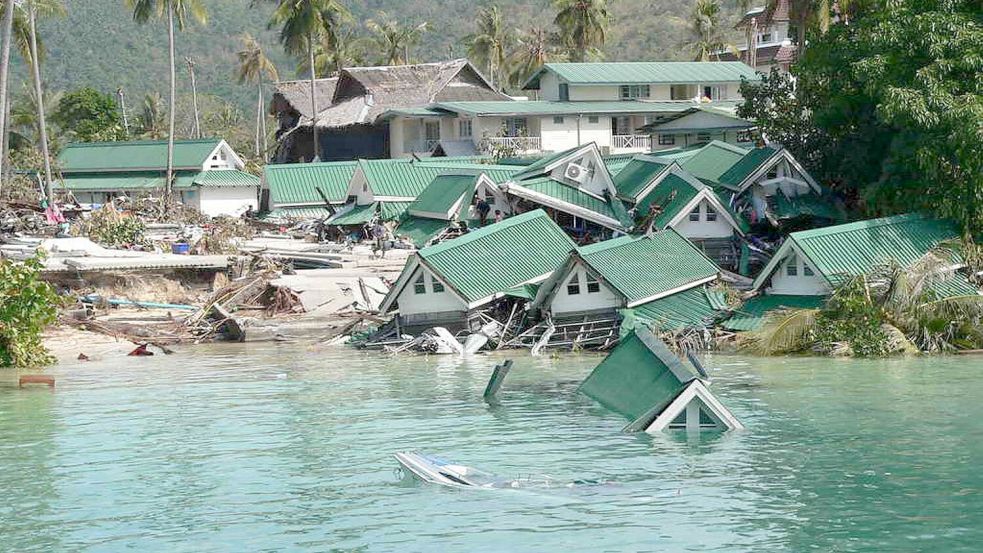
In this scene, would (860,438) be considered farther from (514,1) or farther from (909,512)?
(514,1)

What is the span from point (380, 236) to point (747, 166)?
47.5 ft

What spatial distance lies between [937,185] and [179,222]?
37.0m

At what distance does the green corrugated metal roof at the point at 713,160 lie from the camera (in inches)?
1823

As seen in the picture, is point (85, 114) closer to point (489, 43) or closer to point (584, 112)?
point (489, 43)

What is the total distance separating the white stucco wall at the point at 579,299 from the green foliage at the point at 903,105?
9.07 m

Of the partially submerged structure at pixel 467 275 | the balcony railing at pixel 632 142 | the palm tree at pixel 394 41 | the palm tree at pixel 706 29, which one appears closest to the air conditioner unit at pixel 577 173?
the partially submerged structure at pixel 467 275

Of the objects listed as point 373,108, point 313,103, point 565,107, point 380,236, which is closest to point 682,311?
point 380,236

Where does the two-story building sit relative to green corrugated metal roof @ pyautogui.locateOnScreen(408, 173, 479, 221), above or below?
above

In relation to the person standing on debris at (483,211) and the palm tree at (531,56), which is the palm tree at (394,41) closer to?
the palm tree at (531,56)

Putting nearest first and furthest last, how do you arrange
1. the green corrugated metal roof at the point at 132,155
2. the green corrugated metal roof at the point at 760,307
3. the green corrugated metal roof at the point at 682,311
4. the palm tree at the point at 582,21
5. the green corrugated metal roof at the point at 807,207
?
the green corrugated metal roof at the point at 682,311
the green corrugated metal roof at the point at 760,307
the green corrugated metal roof at the point at 807,207
the green corrugated metal roof at the point at 132,155
the palm tree at the point at 582,21

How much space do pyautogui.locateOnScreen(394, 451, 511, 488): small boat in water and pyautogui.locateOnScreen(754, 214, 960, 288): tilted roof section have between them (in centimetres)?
1587

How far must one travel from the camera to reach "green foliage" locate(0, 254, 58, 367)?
34125 mm

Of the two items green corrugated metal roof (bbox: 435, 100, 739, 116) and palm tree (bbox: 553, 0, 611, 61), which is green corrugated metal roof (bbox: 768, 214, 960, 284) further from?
palm tree (bbox: 553, 0, 611, 61)

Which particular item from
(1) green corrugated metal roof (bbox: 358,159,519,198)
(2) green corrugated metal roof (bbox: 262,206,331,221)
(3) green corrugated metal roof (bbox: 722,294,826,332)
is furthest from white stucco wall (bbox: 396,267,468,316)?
(2) green corrugated metal roof (bbox: 262,206,331,221)
